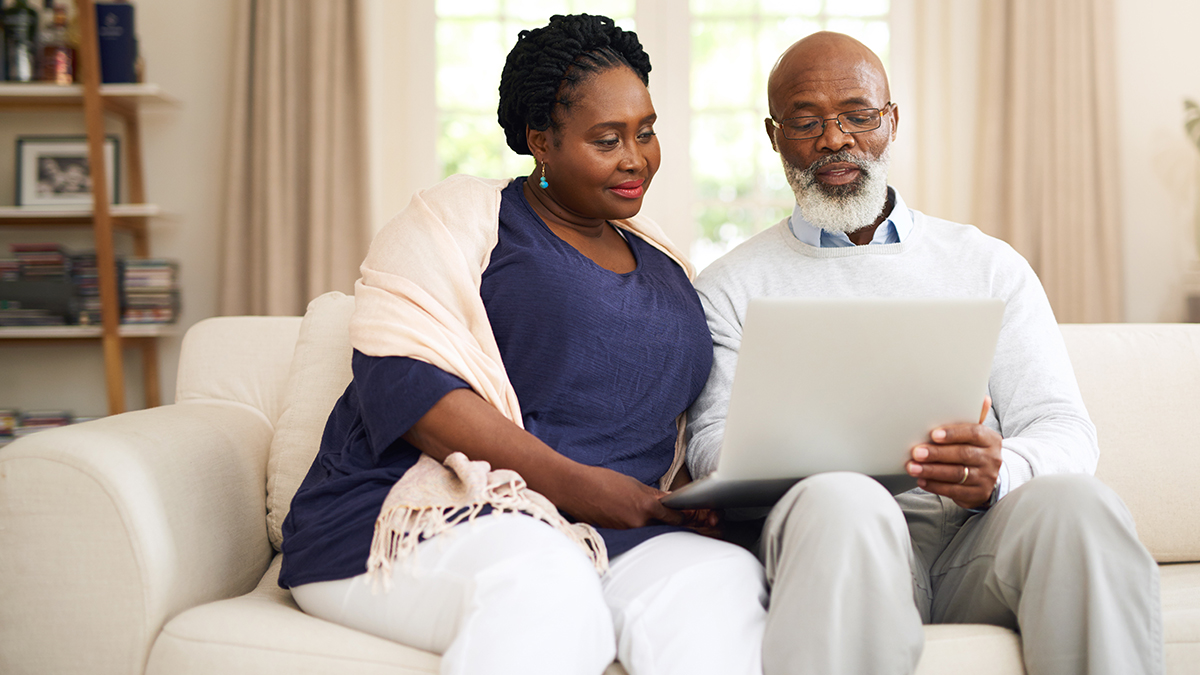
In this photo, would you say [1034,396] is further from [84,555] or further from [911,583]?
[84,555]

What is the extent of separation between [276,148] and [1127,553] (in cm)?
311

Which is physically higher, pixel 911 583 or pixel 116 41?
pixel 116 41

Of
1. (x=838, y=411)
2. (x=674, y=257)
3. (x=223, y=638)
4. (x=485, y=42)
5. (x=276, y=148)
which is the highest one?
(x=485, y=42)

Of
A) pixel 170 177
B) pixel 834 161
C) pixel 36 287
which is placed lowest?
pixel 36 287

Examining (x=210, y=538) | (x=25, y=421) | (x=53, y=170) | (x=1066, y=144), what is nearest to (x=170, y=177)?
(x=53, y=170)

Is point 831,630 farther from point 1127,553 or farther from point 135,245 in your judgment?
point 135,245

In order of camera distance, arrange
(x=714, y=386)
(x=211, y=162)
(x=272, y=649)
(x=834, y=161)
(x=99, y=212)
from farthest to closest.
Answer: (x=211, y=162), (x=99, y=212), (x=834, y=161), (x=714, y=386), (x=272, y=649)

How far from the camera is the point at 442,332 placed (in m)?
1.14

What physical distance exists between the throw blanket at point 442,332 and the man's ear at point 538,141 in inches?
3.7

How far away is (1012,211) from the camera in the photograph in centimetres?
339

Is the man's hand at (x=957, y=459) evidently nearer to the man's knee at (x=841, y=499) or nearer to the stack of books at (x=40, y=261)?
the man's knee at (x=841, y=499)

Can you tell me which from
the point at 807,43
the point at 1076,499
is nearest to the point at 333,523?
the point at 1076,499

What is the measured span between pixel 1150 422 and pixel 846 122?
0.76m

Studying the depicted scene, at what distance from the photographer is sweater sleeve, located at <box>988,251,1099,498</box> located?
1.21m
